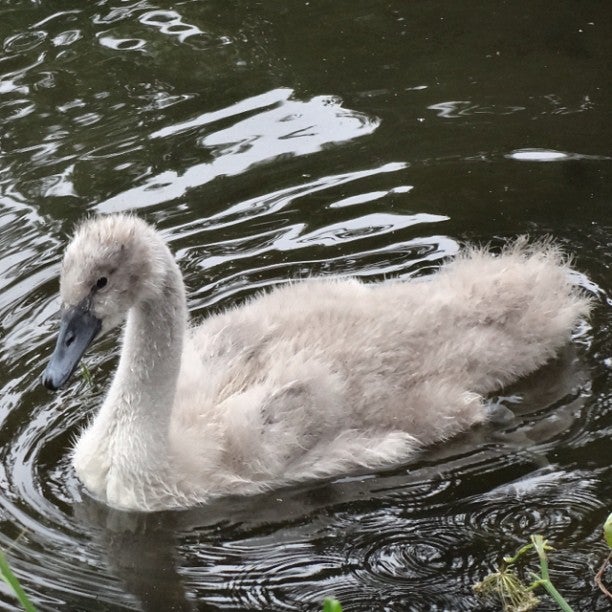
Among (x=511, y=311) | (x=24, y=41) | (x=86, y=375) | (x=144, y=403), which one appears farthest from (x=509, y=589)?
(x=24, y=41)

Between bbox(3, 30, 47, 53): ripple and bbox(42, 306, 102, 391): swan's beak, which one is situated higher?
bbox(42, 306, 102, 391): swan's beak

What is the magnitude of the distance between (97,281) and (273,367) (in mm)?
945

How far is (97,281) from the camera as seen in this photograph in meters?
5.55

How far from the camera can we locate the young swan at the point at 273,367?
5.65m

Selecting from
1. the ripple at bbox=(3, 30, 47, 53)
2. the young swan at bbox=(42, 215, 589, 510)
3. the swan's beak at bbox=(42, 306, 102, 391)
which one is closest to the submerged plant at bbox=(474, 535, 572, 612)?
the young swan at bbox=(42, 215, 589, 510)

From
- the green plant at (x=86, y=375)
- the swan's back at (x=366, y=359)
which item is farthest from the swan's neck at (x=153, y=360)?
the green plant at (x=86, y=375)

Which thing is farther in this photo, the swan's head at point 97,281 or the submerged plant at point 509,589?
the swan's head at point 97,281

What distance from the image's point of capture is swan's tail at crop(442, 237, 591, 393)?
6.46m

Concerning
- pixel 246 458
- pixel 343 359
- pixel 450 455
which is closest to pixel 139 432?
pixel 246 458

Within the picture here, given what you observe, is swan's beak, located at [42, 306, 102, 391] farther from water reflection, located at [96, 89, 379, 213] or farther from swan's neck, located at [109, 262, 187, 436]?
water reflection, located at [96, 89, 379, 213]

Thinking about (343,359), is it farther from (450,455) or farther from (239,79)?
(239,79)

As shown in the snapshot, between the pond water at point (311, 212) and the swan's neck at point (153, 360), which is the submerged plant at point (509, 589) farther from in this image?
the swan's neck at point (153, 360)

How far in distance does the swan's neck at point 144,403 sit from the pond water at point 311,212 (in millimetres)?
165

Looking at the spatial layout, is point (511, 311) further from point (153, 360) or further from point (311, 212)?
point (153, 360)
